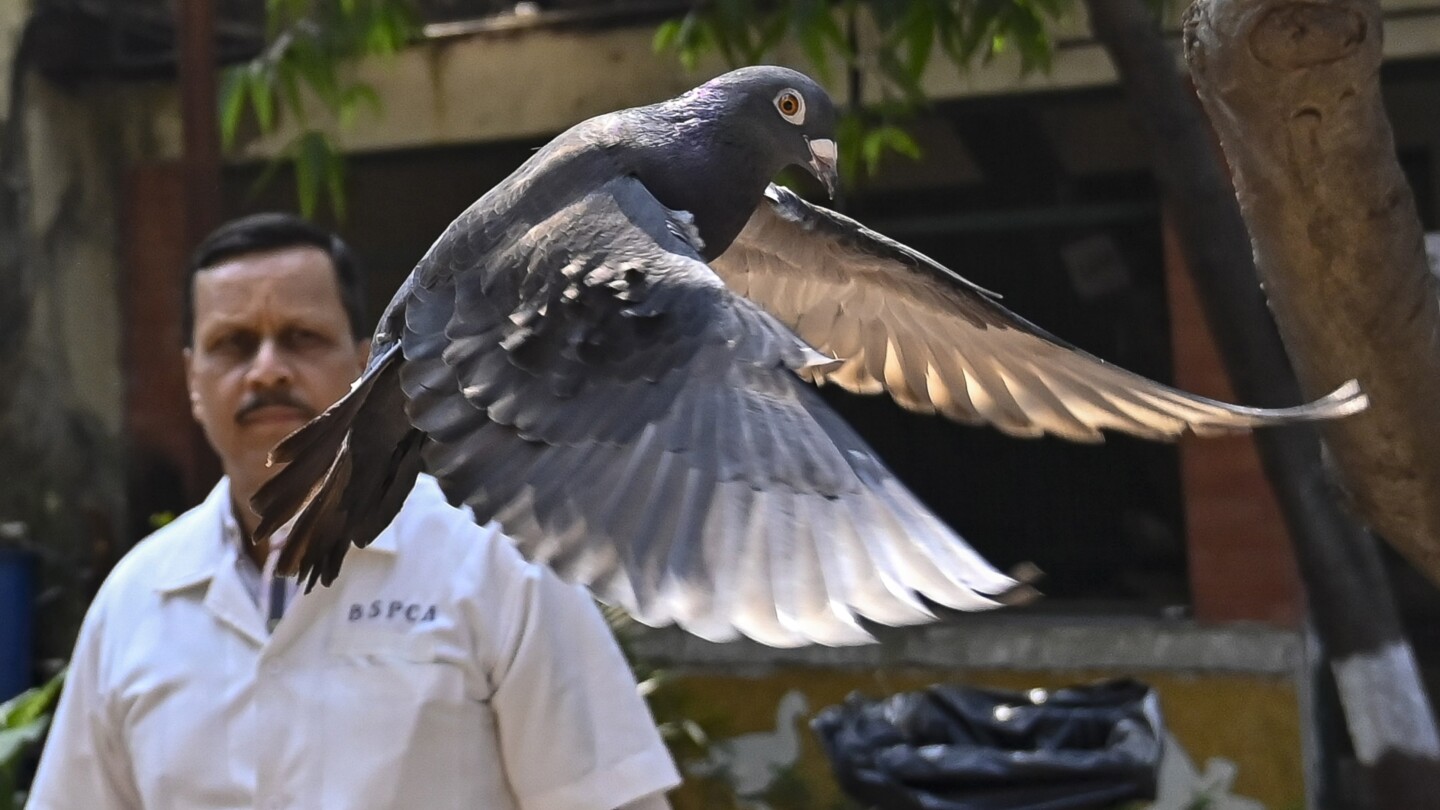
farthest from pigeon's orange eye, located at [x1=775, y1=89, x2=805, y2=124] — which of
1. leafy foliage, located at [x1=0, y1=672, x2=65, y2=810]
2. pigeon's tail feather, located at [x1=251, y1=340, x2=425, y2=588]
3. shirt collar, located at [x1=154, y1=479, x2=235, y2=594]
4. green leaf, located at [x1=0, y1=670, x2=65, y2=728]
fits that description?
green leaf, located at [x1=0, y1=670, x2=65, y2=728]

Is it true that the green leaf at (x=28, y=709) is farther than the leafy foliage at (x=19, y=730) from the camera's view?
Yes

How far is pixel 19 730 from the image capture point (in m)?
3.69

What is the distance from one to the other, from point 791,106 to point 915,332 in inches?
14.7

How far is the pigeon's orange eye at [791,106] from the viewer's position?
194 centimetres

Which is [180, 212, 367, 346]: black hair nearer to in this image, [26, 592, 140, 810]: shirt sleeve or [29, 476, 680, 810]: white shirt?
[29, 476, 680, 810]: white shirt

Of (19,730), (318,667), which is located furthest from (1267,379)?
(19,730)

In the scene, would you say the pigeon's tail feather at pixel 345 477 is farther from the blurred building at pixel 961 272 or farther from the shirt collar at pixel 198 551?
the blurred building at pixel 961 272

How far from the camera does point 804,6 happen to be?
2.71 meters

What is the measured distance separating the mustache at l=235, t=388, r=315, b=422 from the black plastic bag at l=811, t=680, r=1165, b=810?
1.56 m

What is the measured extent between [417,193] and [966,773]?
9.99ft

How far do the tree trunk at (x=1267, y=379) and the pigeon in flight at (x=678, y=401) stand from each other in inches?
23.8

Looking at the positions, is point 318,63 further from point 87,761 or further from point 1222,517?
point 1222,517

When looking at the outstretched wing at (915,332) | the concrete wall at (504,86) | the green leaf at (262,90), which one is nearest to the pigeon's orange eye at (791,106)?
the outstretched wing at (915,332)

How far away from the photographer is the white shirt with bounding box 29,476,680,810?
6.83 feet
